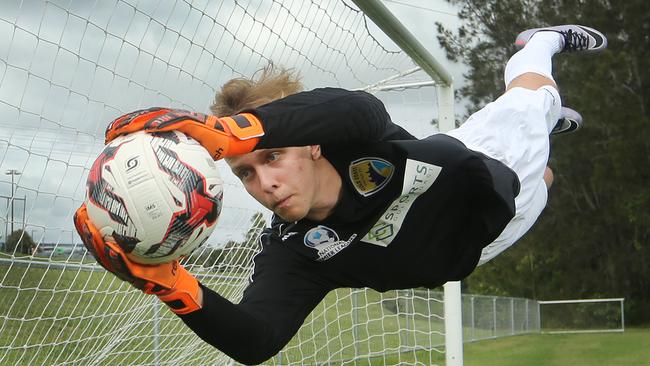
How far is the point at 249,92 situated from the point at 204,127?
0.83 m

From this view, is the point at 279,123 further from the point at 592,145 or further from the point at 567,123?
the point at 592,145

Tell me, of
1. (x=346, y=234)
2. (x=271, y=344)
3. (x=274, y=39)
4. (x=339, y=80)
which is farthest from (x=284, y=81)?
(x=339, y=80)

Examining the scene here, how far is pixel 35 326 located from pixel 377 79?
3.58 m

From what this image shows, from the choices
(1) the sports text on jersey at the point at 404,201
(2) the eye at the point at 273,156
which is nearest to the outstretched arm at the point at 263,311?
(1) the sports text on jersey at the point at 404,201

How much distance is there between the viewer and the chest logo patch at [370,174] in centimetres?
330

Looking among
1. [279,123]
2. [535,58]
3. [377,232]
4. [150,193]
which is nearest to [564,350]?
[535,58]

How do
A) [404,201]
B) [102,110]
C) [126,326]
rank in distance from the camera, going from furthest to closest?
[126,326], [102,110], [404,201]

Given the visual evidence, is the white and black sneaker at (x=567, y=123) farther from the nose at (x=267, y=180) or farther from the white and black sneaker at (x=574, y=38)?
the nose at (x=267, y=180)

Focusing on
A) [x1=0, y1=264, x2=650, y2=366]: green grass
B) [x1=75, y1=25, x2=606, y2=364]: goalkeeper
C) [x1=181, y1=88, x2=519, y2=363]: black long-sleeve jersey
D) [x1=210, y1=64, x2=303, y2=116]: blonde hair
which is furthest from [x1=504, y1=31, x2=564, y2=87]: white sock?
[x1=0, y1=264, x2=650, y2=366]: green grass

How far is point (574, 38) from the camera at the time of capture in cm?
532

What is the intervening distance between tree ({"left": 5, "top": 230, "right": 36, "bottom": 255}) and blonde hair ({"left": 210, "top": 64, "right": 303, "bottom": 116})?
2.88 ft

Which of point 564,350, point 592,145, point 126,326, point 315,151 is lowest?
point 126,326

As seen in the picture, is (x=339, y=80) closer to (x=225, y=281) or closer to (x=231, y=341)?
(x=225, y=281)

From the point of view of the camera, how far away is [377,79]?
264 inches
